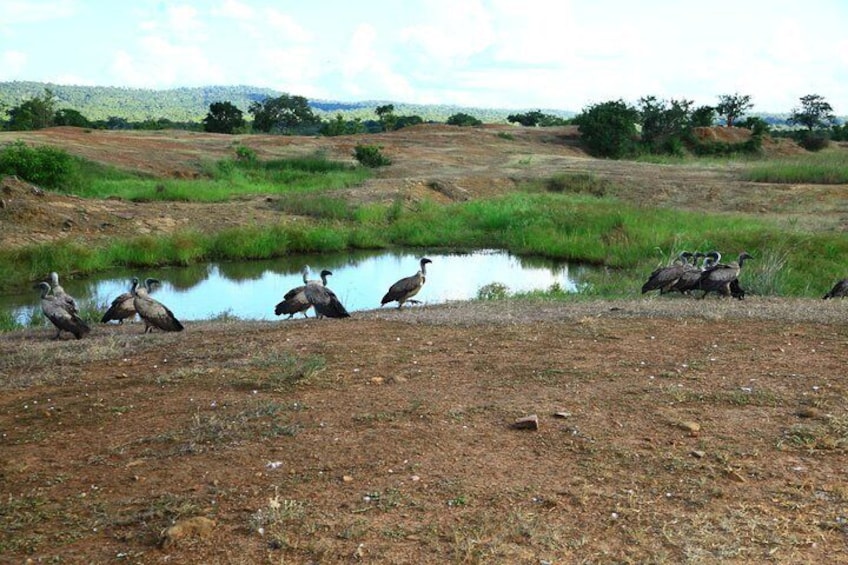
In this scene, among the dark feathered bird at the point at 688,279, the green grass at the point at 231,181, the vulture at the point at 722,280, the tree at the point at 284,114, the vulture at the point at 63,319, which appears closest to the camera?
the vulture at the point at 63,319

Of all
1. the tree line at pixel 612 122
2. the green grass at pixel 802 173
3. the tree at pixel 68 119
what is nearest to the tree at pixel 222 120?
the tree line at pixel 612 122

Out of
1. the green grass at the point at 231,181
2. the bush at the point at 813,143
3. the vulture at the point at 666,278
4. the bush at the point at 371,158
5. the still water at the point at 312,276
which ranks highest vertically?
the bush at the point at 813,143

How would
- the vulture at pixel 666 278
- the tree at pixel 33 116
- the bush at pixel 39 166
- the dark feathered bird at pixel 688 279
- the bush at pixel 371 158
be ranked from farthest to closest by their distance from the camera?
the tree at pixel 33 116, the bush at pixel 371 158, the bush at pixel 39 166, the vulture at pixel 666 278, the dark feathered bird at pixel 688 279

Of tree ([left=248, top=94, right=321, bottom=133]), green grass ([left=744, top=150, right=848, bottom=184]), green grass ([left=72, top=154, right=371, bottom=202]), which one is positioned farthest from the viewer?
tree ([left=248, top=94, right=321, bottom=133])

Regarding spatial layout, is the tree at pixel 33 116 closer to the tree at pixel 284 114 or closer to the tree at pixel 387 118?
the tree at pixel 284 114

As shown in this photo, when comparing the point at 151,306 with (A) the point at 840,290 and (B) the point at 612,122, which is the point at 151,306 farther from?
(B) the point at 612,122

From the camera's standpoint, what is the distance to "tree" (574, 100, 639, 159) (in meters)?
47.2

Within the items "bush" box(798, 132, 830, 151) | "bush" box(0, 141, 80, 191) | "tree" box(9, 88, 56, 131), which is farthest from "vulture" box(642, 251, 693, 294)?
"bush" box(798, 132, 830, 151)

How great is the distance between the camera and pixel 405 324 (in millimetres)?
10070

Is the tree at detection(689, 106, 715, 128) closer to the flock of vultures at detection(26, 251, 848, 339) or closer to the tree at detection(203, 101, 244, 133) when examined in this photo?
the tree at detection(203, 101, 244, 133)

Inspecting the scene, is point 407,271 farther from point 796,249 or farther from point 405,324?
point 405,324

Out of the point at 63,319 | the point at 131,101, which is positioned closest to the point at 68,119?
the point at 63,319

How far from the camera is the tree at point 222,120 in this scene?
58.5m

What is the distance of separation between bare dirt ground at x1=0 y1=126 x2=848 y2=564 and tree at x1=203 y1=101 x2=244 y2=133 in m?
50.0
